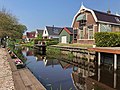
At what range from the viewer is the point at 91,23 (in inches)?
885

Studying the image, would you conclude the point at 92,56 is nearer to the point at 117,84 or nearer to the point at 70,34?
the point at 117,84

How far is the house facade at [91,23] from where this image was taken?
21.7 m

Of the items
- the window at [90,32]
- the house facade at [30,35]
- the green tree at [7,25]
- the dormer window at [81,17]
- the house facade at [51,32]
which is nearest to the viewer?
the window at [90,32]

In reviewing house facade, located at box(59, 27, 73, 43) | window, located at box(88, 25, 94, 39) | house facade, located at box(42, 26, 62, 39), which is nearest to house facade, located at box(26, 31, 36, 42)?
house facade, located at box(42, 26, 62, 39)

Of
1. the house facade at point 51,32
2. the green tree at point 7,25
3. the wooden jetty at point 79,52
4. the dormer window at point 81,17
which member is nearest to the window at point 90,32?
the dormer window at point 81,17

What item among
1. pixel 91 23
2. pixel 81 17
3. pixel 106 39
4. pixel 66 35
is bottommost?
pixel 106 39

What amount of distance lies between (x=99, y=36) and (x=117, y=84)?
721 centimetres

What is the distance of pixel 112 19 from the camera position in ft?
78.7

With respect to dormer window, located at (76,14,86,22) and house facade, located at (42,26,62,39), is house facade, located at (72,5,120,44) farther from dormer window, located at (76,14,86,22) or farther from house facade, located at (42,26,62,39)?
house facade, located at (42,26,62,39)

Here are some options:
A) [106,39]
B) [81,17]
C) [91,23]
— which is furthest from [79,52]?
[81,17]

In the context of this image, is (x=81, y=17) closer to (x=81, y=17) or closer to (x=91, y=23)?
(x=81, y=17)

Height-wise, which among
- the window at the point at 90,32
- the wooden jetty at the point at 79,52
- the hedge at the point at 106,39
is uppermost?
the window at the point at 90,32

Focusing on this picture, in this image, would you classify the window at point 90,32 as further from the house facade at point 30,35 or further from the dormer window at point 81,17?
the house facade at point 30,35

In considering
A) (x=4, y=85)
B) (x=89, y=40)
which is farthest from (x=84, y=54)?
(x=4, y=85)
